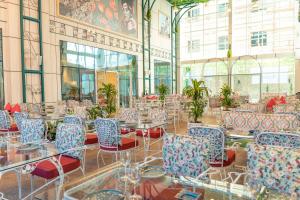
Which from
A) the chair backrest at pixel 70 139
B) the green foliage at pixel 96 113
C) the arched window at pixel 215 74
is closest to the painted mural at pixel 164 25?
the arched window at pixel 215 74

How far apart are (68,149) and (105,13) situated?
9849 millimetres

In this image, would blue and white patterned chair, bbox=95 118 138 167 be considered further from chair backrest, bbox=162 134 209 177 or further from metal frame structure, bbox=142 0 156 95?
metal frame structure, bbox=142 0 156 95

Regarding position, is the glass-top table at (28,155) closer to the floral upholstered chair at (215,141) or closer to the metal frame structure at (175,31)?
the floral upholstered chair at (215,141)

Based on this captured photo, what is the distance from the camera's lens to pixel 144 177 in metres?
1.91

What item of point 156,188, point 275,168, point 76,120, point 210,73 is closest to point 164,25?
point 210,73

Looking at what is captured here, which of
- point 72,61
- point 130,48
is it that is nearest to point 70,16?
point 72,61

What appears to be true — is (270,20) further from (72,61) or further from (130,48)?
(72,61)

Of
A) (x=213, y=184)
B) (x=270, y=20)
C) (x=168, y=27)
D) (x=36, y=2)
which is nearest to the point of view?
(x=213, y=184)

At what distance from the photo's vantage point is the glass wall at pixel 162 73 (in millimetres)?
16330

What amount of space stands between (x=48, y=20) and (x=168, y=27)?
1056 centimetres

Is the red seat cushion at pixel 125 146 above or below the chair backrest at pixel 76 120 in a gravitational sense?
below

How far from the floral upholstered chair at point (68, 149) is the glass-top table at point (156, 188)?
3.16ft

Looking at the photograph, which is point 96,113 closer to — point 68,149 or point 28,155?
point 68,149

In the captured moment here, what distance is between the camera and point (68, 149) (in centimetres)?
285
